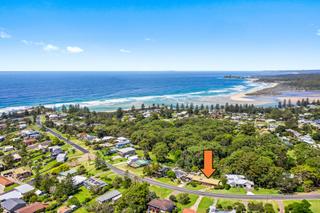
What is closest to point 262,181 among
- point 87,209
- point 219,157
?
point 219,157

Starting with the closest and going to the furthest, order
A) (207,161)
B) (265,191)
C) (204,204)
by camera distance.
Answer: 1. (204,204)
2. (265,191)
3. (207,161)

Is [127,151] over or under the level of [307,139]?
under

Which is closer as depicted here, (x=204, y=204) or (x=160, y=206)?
(x=160, y=206)

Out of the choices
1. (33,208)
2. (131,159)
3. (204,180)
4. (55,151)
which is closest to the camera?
(33,208)

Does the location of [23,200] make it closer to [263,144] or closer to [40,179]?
[40,179]

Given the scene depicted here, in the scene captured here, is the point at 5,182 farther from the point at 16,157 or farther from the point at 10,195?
the point at 16,157

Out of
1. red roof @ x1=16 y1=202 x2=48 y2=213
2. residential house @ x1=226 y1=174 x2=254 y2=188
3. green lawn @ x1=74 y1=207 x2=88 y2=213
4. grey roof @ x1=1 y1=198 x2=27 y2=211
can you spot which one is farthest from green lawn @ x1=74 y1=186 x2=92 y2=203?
residential house @ x1=226 y1=174 x2=254 y2=188

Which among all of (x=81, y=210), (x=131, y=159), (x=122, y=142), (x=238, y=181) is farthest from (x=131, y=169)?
(x=238, y=181)
